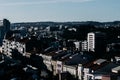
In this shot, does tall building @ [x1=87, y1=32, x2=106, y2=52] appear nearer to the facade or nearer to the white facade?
the white facade

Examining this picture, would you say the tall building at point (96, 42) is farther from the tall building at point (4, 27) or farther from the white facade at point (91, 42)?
the tall building at point (4, 27)

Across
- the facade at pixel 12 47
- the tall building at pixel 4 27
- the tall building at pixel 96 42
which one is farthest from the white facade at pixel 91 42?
the tall building at pixel 4 27

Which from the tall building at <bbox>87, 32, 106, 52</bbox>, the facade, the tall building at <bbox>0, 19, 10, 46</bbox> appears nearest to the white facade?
the tall building at <bbox>87, 32, 106, 52</bbox>

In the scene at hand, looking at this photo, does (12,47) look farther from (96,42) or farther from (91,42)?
(96,42)

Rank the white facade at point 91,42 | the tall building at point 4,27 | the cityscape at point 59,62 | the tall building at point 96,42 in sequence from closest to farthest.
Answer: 1. the cityscape at point 59,62
2. the tall building at point 96,42
3. the white facade at point 91,42
4. the tall building at point 4,27

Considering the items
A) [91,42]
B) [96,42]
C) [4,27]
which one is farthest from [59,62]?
[4,27]

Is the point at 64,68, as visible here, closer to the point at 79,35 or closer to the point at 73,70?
the point at 73,70

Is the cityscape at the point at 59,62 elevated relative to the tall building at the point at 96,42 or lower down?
elevated

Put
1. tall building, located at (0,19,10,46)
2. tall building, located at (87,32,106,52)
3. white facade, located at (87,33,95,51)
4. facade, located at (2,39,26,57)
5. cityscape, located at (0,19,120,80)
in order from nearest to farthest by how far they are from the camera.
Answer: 1. cityscape, located at (0,19,120,80)
2. facade, located at (2,39,26,57)
3. tall building, located at (87,32,106,52)
4. white facade, located at (87,33,95,51)
5. tall building, located at (0,19,10,46)

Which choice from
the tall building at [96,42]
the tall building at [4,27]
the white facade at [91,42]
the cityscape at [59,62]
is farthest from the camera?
the tall building at [4,27]

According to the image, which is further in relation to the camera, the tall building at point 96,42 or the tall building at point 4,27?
the tall building at point 4,27

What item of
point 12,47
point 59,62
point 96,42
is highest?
point 59,62
